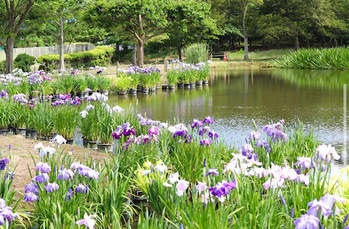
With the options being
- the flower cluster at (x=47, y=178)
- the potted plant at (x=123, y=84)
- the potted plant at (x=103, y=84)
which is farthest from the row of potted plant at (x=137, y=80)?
the flower cluster at (x=47, y=178)

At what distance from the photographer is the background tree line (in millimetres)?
20922

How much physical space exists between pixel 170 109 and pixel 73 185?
8.11m

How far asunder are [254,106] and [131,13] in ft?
39.3

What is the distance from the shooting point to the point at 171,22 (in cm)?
2319

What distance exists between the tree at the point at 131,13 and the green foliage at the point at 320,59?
8839 mm

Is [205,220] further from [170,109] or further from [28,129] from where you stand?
[170,109]

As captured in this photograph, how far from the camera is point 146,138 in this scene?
4984 millimetres

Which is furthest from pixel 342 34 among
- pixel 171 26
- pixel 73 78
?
pixel 73 78

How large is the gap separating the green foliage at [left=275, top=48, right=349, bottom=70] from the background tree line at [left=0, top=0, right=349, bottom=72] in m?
5.98

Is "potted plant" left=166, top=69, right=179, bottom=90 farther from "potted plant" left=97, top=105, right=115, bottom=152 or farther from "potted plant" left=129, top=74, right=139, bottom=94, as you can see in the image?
"potted plant" left=97, top=105, right=115, bottom=152

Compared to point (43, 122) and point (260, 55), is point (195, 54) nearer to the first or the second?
point (43, 122)

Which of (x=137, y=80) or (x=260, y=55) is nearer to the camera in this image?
(x=137, y=80)

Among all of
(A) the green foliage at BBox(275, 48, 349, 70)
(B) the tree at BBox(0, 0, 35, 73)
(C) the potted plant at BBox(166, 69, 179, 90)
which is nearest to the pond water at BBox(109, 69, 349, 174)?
(C) the potted plant at BBox(166, 69, 179, 90)

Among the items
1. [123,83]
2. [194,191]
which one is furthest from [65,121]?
[123,83]
